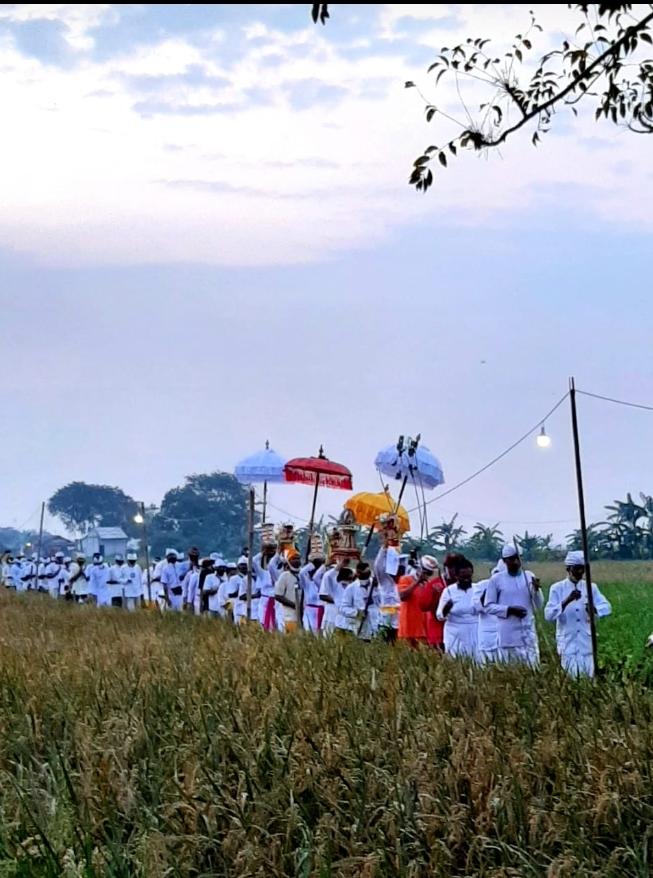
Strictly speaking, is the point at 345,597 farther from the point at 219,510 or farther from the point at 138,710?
the point at 219,510

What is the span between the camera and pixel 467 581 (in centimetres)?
1288

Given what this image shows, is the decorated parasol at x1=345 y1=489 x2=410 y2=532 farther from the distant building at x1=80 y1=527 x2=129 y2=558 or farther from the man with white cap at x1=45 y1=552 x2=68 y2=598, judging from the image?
the distant building at x1=80 y1=527 x2=129 y2=558

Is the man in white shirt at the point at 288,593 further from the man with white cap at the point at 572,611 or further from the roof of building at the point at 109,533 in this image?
the roof of building at the point at 109,533

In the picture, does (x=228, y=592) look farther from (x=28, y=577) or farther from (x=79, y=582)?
(x=28, y=577)

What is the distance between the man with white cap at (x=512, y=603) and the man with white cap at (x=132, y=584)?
69.8 ft

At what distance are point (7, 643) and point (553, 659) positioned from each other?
6.21m

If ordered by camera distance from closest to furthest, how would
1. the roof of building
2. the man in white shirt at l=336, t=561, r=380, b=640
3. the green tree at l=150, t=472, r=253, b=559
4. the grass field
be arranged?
1. the grass field
2. the man in white shirt at l=336, t=561, r=380, b=640
3. the green tree at l=150, t=472, r=253, b=559
4. the roof of building

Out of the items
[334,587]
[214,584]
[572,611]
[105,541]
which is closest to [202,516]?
[105,541]

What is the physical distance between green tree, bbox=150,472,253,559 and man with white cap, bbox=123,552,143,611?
58.1 meters

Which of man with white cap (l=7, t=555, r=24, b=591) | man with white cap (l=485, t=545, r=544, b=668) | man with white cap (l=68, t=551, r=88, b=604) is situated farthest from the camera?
man with white cap (l=7, t=555, r=24, b=591)

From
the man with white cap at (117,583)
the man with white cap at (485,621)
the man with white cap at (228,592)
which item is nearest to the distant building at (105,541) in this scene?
the man with white cap at (117,583)

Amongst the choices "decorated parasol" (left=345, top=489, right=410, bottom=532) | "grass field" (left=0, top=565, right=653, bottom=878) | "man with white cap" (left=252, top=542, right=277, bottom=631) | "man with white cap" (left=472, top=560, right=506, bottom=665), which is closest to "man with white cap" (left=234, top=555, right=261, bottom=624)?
"man with white cap" (left=252, top=542, right=277, bottom=631)

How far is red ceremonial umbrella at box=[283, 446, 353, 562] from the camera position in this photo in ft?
65.9

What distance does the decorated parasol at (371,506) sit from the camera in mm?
18703
